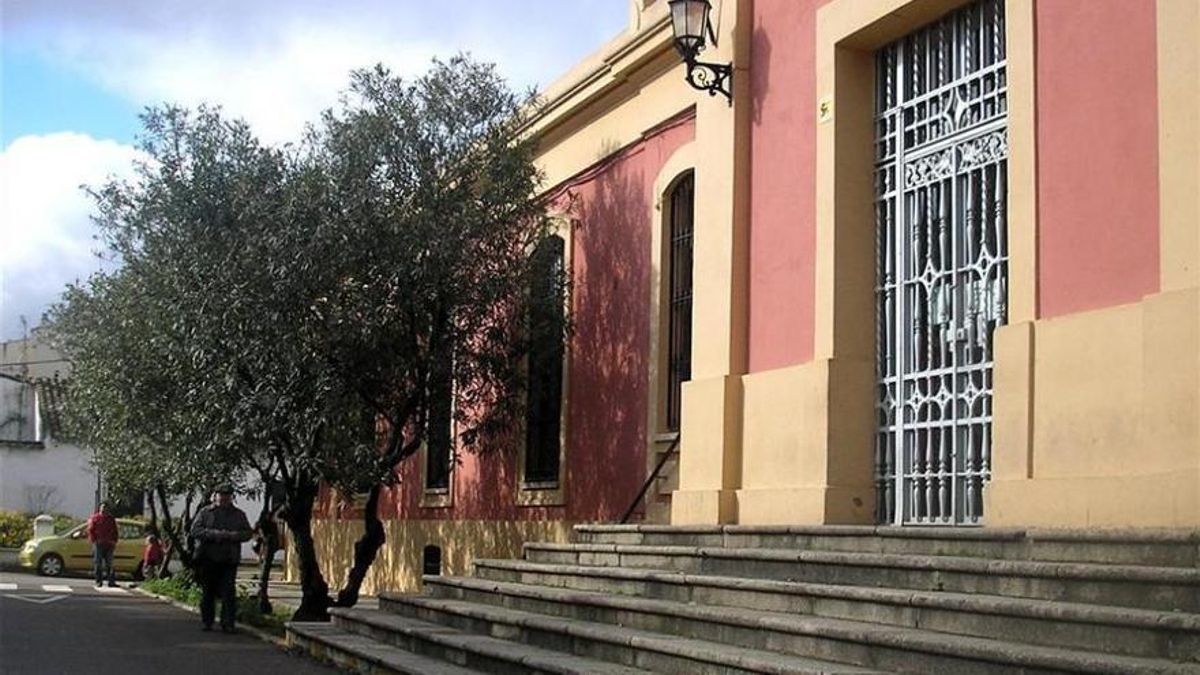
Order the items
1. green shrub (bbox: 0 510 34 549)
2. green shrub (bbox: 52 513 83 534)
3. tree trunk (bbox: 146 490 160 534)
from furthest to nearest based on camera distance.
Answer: green shrub (bbox: 0 510 34 549)
green shrub (bbox: 52 513 83 534)
tree trunk (bbox: 146 490 160 534)

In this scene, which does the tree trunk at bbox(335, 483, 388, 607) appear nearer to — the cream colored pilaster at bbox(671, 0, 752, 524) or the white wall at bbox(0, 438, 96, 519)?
the cream colored pilaster at bbox(671, 0, 752, 524)

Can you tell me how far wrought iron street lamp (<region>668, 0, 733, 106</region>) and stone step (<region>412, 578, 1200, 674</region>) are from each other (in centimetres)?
428

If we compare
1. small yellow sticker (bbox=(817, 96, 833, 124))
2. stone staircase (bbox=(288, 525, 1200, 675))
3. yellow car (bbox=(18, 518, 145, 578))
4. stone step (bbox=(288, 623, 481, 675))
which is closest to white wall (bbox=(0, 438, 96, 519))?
yellow car (bbox=(18, 518, 145, 578))

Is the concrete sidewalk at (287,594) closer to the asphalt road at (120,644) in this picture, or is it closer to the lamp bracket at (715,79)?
the asphalt road at (120,644)

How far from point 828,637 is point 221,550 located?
31.5ft

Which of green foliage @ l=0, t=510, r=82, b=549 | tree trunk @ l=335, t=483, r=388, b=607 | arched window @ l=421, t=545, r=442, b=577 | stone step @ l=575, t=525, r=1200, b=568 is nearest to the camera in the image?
stone step @ l=575, t=525, r=1200, b=568

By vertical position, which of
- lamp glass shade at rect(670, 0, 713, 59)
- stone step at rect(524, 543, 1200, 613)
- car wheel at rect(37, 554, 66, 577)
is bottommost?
car wheel at rect(37, 554, 66, 577)

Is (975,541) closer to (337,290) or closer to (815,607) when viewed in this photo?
(815,607)

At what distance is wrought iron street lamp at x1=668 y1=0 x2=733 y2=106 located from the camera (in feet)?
38.8

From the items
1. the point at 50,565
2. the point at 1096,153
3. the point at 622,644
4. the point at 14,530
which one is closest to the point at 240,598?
the point at 622,644

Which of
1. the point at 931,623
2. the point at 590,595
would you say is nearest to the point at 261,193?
the point at 590,595

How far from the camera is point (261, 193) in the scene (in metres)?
14.9

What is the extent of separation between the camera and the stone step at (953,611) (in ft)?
19.8

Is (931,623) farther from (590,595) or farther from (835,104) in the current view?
(835,104)
